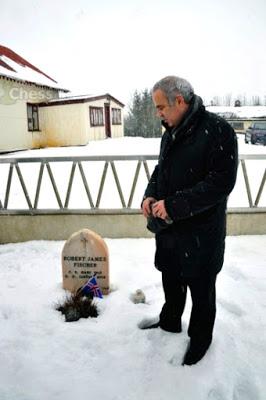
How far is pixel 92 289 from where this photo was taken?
3418mm

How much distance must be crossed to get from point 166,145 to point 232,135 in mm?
432

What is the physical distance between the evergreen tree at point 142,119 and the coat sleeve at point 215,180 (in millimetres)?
35697

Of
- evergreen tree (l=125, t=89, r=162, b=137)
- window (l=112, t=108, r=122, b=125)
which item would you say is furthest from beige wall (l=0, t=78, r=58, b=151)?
evergreen tree (l=125, t=89, r=162, b=137)

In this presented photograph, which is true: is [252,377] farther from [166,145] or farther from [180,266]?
[166,145]


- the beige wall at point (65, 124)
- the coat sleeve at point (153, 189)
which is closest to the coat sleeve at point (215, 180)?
the coat sleeve at point (153, 189)

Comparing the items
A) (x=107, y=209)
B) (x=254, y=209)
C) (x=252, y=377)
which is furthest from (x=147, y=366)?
(x=254, y=209)

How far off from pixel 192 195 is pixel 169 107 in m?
0.55

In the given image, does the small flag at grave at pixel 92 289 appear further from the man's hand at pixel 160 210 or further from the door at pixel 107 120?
the door at pixel 107 120

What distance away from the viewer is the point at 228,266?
13.5 ft

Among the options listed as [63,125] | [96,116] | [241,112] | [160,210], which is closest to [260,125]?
[96,116]

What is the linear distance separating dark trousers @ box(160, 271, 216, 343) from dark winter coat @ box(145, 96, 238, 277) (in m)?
0.11

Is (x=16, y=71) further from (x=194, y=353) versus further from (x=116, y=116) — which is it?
(x=194, y=353)

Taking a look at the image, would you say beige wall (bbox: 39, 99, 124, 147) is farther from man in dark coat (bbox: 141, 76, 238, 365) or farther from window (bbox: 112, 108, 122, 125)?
man in dark coat (bbox: 141, 76, 238, 365)

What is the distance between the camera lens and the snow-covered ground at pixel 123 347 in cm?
222
